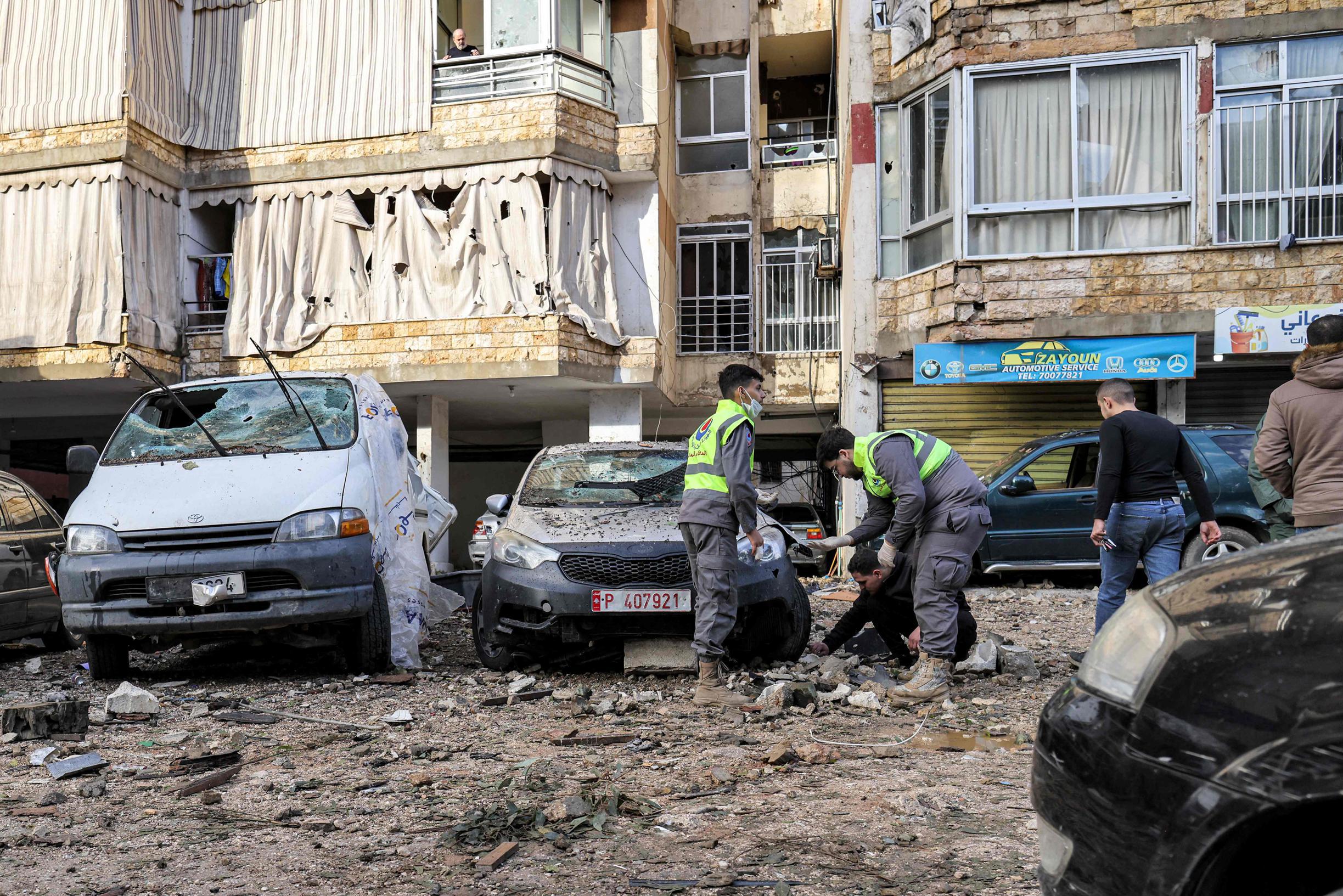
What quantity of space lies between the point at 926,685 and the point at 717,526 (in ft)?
4.58

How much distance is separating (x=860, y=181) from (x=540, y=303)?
481cm

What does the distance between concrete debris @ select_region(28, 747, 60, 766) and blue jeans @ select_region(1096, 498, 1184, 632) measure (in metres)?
5.26

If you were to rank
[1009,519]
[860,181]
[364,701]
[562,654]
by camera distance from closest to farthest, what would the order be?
[364,701]
[562,654]
[1009,519]
[860,181]

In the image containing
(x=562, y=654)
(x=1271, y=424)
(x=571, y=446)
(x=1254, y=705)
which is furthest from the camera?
(x=571, y=446)

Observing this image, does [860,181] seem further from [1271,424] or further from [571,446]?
[1271,424]

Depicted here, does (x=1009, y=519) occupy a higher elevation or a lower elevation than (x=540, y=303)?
lower

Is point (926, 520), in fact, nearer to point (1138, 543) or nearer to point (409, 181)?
point (1138, 543)

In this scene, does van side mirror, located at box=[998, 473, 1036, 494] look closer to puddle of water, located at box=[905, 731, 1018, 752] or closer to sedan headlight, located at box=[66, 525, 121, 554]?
puddle of water, located at box=[905, 731, 1018, 752]

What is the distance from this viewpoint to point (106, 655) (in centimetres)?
684

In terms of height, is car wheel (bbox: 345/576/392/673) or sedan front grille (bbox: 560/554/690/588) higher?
sedan front grille (bbox: 560/554/690/588)

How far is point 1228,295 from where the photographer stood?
13203mm

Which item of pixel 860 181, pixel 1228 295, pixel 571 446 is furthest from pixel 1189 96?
pixel 571 446

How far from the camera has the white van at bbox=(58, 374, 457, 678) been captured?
6250 millimetres

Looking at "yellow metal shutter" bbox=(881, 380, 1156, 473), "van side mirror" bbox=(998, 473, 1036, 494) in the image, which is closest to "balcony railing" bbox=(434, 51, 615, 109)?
"yellow metal shutter" bbox=(881, 380, 1156, 473)
